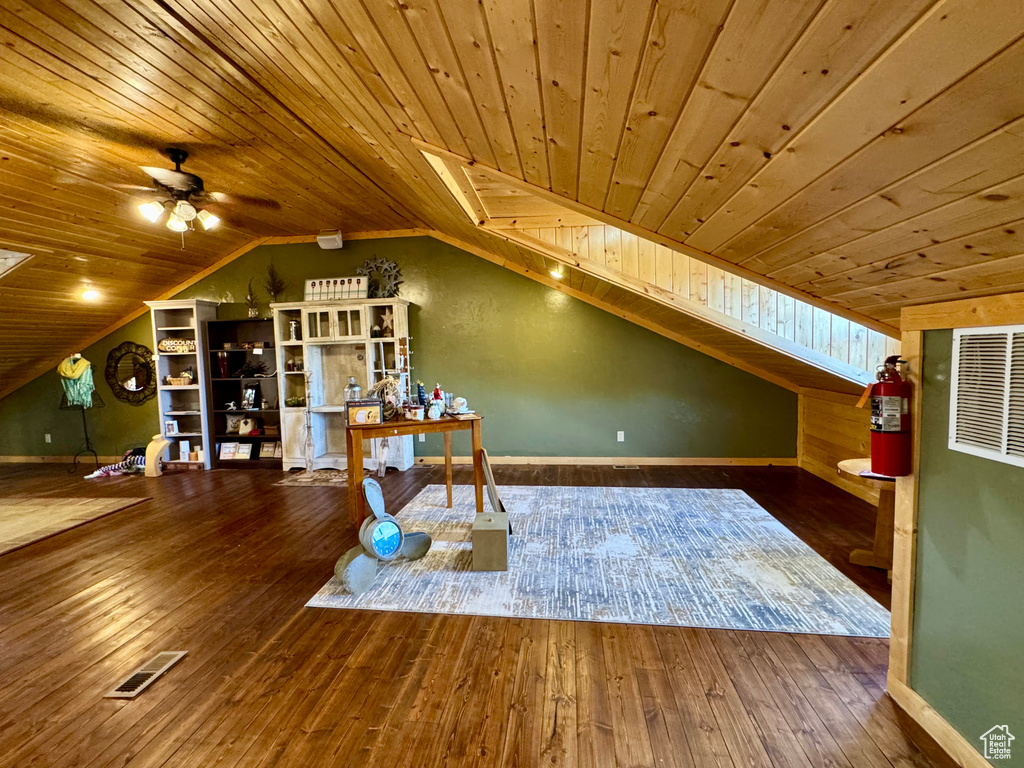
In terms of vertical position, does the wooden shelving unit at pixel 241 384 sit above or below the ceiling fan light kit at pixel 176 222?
below

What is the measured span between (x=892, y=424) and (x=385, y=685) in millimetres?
2094

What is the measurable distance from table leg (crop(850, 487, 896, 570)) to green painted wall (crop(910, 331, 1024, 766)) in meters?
1.23

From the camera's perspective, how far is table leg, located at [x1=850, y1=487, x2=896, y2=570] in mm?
2697

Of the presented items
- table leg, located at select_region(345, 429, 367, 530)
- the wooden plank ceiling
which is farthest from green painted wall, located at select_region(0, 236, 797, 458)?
the wooden plank ceiling

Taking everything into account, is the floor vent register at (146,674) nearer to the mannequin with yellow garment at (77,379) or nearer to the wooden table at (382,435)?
Answer: the wooden table at (382,435)

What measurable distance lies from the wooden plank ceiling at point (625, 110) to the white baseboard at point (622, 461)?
10.4ft

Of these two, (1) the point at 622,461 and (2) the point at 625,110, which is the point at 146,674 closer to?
(2) the point at 625,110

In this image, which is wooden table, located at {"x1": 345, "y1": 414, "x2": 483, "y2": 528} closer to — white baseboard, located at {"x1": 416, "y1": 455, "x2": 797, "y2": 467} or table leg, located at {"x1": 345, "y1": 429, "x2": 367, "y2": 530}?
table leg, located at {"x1": 345, "y1": 429, "x2": 367, "y2": 530}

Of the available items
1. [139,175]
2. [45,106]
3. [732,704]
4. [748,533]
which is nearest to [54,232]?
[139,175]

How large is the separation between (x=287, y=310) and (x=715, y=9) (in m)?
5.43

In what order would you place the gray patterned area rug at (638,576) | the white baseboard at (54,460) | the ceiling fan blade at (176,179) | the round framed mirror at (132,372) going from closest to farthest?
the gray patterned area rug at (638,576), the ceiling fan blade at (176,179), the round framed mirror at (132,372), the white baseboard at (54,460)

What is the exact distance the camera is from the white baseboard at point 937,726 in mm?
1432

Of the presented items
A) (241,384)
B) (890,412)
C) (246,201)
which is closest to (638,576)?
(890,412)

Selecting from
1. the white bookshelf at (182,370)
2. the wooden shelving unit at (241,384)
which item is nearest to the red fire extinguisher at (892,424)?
the wooden shelving unit at (241,384)
